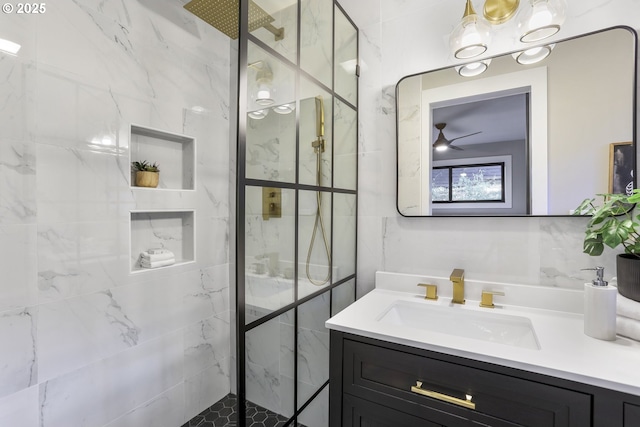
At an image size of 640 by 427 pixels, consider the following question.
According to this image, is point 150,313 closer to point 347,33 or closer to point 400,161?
point 400,161

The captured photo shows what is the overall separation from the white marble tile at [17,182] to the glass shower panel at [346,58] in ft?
4.41

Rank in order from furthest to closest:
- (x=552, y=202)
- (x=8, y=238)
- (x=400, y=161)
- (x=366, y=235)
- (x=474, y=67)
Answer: (x=366, y=235) < (x=400, y=161) < (x=474, y=67) < (x=552, y=202) < (x=8, y=238)

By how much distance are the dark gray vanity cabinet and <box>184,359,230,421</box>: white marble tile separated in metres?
1.18

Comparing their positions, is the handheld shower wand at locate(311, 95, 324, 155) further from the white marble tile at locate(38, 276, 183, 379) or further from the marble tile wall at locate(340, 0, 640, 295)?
the white marble tile at locate(38, 276, 183, 379)

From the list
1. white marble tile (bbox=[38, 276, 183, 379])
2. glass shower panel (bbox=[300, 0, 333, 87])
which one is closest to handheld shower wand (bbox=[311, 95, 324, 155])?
glass shower panel (bbox=[300, 0, 333, 87])

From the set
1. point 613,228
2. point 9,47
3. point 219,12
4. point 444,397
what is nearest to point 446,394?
point 444,397

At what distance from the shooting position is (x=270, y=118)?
1123 millimetres

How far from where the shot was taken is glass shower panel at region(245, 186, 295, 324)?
41.8 inches

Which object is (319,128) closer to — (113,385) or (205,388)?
(113,385)

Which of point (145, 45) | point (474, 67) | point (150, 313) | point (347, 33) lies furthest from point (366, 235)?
point (145, 45)

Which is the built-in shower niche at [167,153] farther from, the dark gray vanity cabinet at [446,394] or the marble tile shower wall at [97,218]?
the dark gray vanity cabinet at [446,394]

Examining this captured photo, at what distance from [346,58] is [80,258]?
1.62 metres

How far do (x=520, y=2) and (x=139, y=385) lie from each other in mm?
2635

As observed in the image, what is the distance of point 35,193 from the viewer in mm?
1225
